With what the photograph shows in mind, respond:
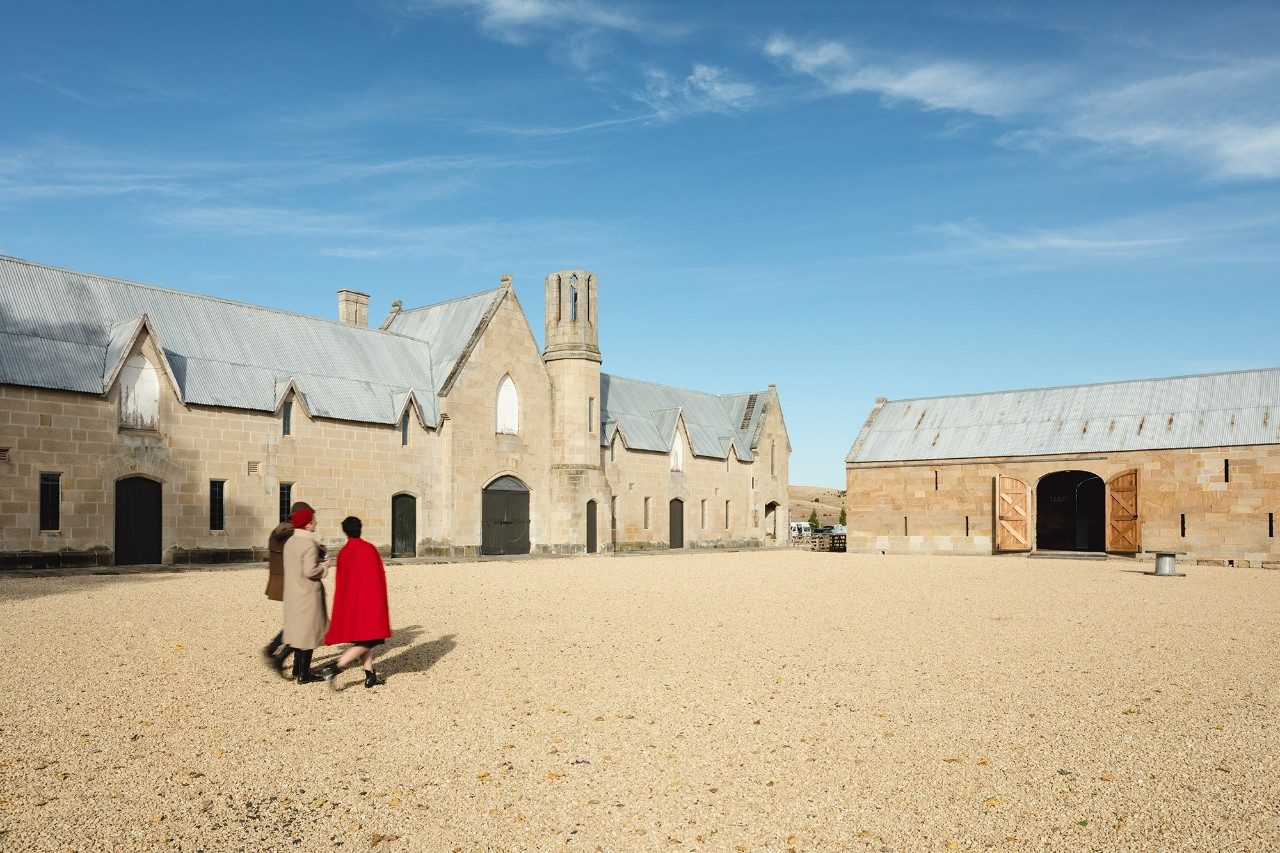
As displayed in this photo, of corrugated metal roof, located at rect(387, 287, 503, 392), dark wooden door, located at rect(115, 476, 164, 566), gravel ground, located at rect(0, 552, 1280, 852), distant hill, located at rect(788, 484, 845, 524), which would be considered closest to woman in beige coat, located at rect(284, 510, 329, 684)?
gravel ground, located at rect(0, 552, 1280, 852)

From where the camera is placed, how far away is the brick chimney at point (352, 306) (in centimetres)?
4309

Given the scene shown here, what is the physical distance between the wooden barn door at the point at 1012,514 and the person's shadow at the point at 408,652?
36601 mm

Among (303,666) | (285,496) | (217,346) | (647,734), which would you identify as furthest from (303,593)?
(217,346)

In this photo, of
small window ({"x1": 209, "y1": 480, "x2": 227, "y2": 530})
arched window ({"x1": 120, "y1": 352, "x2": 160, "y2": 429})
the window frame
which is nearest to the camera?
the window frame

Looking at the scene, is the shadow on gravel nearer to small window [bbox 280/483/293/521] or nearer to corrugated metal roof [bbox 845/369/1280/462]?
small window [bbox 280/483/293/521]

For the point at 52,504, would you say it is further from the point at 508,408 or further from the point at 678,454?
the point at 678,454

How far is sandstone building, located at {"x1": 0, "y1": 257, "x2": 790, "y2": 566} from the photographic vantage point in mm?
27391

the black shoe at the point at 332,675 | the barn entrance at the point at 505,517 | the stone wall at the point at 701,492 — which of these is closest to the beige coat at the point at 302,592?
the black shoe at the point at 332,675

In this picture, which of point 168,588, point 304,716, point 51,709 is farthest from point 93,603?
point 304,716

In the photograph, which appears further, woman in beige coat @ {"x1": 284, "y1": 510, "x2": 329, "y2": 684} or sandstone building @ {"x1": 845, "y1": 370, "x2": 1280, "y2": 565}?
sandstone building @ {"x1": 845, "y1": 370, "x2": 1280, "y2": 565}

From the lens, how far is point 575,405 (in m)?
42.9

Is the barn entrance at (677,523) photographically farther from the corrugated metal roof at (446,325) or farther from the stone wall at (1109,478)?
the corrugated metal roof at (446,325)

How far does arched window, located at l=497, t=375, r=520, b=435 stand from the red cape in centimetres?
2910

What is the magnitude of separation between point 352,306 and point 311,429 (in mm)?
11509
